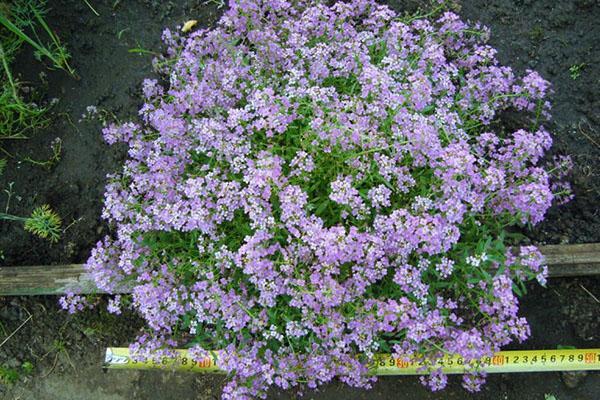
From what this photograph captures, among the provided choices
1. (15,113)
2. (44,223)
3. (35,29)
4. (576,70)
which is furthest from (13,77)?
(576,70)

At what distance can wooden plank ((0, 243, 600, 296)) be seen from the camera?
4.21 metres

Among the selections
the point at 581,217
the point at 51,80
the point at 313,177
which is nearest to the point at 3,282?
the point at 51,80

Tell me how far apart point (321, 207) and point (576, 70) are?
283 centimetres

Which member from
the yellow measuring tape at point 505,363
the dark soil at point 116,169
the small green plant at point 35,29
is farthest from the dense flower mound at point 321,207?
the small green plant at point 35,29

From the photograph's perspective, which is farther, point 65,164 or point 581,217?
point 65,164

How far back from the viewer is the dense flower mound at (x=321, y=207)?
346 cm

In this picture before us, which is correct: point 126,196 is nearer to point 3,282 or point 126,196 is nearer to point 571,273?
point 3,282

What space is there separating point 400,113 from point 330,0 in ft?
5.91

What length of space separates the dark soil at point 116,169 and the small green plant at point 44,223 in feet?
0.23

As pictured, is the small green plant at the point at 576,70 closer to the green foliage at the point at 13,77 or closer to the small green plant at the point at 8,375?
the green foliage at the point at 13,77

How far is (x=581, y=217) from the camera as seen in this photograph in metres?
4.62

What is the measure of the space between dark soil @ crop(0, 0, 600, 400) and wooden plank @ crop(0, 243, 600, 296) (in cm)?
29

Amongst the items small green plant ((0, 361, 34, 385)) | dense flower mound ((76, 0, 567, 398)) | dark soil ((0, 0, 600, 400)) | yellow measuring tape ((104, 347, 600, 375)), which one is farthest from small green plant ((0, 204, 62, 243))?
yellow measuring tape ((104, 347, 600, 375))

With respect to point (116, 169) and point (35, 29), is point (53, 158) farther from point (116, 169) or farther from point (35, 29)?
point (35, 29)
